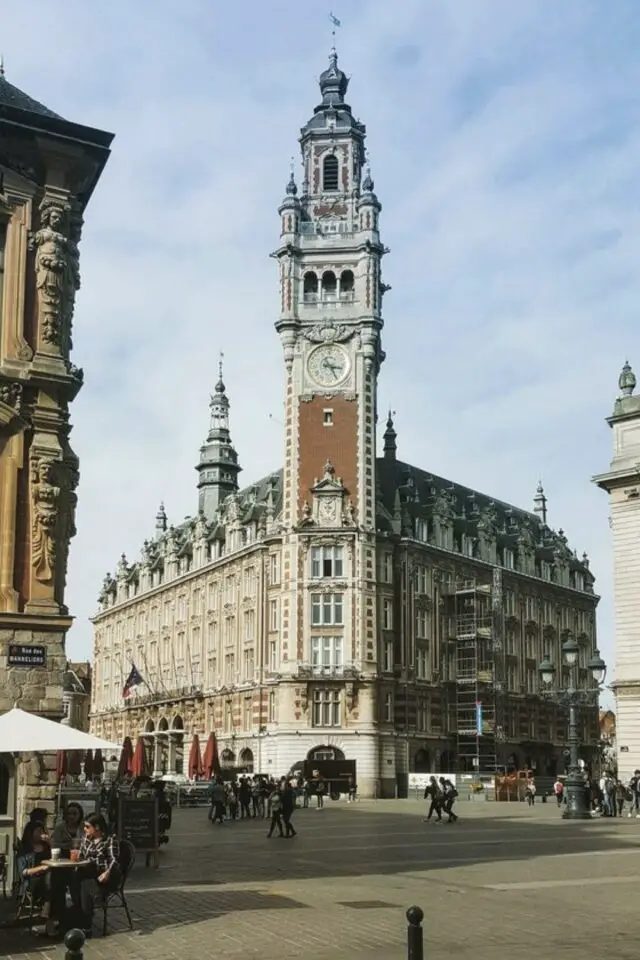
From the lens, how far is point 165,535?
Result: 107m

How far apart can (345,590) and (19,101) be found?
177ft

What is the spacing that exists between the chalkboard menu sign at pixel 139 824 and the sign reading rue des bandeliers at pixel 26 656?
5634mm

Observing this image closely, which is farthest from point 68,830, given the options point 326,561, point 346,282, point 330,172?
point 330,172

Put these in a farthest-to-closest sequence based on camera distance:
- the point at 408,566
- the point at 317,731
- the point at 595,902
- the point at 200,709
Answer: the point at 200,709
the point at 408,566
the point at 317,731
the point at 595,902

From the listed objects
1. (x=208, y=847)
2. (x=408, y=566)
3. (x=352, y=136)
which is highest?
(x=352, y=136)

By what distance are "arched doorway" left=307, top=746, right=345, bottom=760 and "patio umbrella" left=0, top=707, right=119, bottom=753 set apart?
57.5 metres

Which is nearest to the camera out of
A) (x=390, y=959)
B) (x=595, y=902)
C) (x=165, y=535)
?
(x=390, y=959)

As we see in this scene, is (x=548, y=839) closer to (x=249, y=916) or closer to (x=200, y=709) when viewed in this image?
(x=249, y=916)

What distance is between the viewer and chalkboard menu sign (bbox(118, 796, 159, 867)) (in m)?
25.0

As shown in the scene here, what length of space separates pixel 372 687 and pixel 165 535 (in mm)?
38014

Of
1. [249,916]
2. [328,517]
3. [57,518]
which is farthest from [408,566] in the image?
[249,916]

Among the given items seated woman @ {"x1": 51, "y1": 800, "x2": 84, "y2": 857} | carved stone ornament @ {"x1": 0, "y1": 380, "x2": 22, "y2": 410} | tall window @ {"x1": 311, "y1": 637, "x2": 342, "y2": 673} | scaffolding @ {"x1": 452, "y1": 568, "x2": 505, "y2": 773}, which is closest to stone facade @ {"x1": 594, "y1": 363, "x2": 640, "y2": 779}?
tall window @ {"x1": 311, "y1": 637, "x2": 342, "y2": 673}

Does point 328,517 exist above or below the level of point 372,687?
above

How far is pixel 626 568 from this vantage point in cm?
5194
